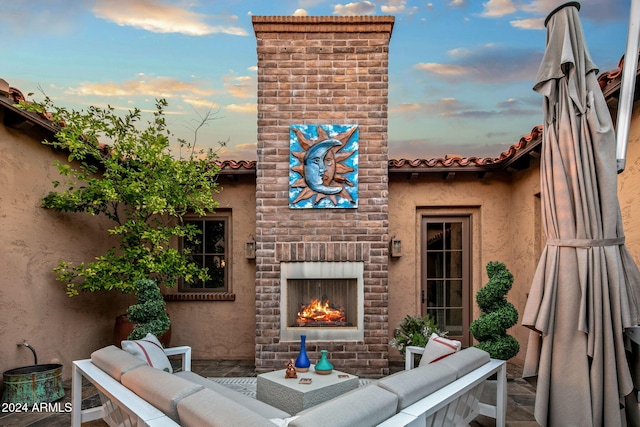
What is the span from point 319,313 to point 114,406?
9.88ft

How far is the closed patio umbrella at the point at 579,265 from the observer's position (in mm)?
1957

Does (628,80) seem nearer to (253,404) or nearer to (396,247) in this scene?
(253,404)

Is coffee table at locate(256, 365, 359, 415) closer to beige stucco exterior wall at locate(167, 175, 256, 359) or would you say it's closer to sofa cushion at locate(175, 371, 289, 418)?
sofa cushion at locate(175, 371, 289, 418)

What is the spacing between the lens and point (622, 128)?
2.10 metres

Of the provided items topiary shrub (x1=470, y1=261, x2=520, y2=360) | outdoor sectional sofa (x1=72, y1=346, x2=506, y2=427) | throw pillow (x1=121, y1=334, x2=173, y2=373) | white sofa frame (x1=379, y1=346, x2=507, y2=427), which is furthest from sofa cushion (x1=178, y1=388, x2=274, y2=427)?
topiary shrub (x1=470, y1=261, x2=520, y2=360)

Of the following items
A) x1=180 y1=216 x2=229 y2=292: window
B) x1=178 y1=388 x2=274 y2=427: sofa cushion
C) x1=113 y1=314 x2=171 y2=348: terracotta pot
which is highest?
x1=180 y1=216 x2=229 y2=292: window

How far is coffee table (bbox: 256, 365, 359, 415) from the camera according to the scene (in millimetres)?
3211

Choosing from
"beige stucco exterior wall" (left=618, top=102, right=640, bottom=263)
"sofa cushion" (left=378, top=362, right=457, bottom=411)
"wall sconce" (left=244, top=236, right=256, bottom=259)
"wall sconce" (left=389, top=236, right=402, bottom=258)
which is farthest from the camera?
"wall sconce" (left=244, top=236, right=256, bottom=259)

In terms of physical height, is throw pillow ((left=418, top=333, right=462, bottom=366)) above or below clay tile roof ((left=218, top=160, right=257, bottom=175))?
below

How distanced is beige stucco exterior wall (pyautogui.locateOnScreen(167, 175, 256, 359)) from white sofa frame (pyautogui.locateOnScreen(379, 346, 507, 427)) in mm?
3197

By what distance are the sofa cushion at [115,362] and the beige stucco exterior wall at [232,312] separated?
3.19m

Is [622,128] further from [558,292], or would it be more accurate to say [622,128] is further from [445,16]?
[445,16]

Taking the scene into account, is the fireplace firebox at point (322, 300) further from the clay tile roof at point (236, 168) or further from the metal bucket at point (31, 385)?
the metal bucket at point (31, 385)

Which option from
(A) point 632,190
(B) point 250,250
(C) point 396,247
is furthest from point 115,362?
(A) point 632,190
